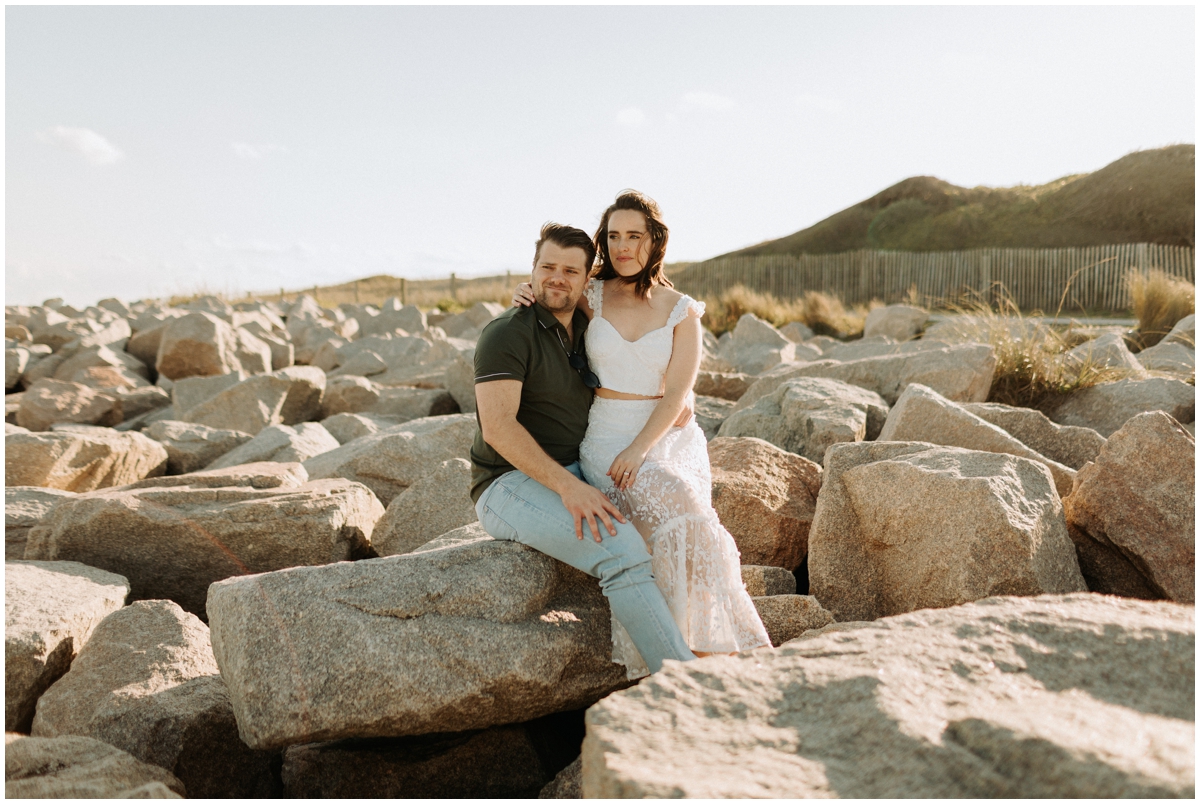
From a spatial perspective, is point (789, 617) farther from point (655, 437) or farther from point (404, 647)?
point (404, 647)

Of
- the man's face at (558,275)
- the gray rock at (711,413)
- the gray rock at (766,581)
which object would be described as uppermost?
the man's face at (558,275)

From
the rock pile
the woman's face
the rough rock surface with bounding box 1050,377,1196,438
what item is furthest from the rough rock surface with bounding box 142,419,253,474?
the rough rock surface with bounding box 1050,377,1196,438

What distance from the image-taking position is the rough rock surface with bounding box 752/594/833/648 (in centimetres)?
337

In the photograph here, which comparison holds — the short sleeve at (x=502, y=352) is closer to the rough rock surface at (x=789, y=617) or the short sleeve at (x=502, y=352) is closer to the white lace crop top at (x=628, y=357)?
the white lace crop top at (x=628, y=357)

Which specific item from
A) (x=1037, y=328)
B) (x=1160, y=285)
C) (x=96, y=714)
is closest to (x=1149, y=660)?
(x=96, y=714)

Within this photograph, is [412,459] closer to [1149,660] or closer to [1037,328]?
[1149,660]

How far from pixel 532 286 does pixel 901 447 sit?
6.57ft

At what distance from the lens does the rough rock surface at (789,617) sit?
3.37 meters

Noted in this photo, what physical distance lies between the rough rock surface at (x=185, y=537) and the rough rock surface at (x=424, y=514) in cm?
27

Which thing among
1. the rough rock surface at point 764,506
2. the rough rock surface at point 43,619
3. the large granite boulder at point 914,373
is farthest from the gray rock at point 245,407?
the rough rock surface at point 764,506

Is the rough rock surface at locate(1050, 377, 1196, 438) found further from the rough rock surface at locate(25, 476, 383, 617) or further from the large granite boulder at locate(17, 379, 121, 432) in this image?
the large granite boulder at locate(17, 379, 121, 432)

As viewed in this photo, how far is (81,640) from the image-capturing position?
351cm

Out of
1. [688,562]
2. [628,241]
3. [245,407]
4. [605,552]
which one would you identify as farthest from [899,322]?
[605,552]

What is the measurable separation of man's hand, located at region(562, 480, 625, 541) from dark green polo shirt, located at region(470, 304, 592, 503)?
392mm
